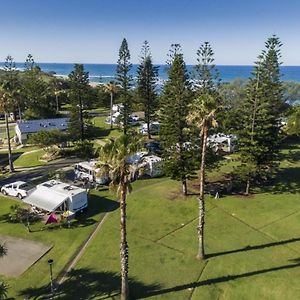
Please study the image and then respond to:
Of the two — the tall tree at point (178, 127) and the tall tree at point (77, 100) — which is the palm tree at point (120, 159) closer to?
the tall tree at point (178, 127)

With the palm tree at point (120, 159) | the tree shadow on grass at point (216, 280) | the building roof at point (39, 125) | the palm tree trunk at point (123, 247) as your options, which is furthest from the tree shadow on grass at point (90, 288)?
the building roof at point (39, 125)

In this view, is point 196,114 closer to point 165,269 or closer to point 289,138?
point 165,269

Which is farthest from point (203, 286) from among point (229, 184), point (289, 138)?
point (289, 138)

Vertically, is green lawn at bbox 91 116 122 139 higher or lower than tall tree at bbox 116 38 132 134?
lower

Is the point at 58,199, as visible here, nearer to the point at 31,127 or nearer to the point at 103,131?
the point at 31,127

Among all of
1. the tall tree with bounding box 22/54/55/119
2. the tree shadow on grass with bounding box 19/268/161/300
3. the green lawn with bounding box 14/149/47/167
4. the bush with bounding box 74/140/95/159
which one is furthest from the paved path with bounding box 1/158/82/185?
the tall tree with bounding box 22/54/55/119

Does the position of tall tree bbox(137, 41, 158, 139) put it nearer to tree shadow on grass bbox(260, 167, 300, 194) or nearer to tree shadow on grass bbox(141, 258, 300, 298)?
tree shadow on grass bbox(260, 167, 300, 194)

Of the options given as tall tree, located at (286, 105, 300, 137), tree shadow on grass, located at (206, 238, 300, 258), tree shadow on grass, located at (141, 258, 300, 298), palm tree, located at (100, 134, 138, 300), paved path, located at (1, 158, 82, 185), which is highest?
palm tree, located at (100, 134, 138, 300)

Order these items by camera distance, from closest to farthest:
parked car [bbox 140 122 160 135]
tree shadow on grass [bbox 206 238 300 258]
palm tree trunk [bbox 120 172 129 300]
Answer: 1. palm tree trunk [bbox 120 172 129 300]
2. tree shadow on grass [bbox 206 238 300 258]
3. parked car [bbox 140 122 160 135]
